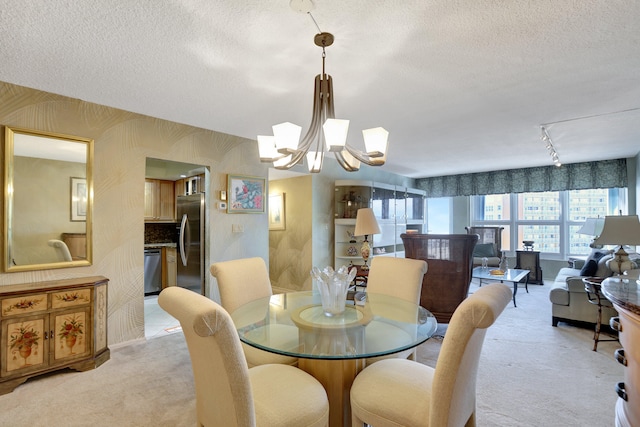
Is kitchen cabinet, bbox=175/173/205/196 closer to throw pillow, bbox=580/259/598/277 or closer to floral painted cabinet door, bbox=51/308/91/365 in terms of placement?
floral painted cabinet door, bbox=51/308/91/365

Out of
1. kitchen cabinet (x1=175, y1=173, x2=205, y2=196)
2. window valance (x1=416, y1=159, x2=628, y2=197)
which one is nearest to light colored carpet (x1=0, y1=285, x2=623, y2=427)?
kitchen cabinet (x1=175, y1=173, x2=205, y2=196)

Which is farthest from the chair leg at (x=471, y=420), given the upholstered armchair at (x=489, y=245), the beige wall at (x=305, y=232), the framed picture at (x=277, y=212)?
the upholstered armchair at (x=489, y=245)

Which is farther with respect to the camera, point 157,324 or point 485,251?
point 485,251

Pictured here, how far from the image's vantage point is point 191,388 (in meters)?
2.22

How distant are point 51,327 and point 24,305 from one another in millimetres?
248

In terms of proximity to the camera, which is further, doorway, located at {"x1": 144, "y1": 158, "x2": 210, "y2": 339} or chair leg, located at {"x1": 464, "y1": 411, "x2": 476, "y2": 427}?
doorway, located at {"x1": 144, "y1": 158, "x2": 210, "y2": 339}

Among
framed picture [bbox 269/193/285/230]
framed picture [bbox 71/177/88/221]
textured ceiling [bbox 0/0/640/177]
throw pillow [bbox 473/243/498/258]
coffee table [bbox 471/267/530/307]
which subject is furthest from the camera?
throw pillow [bbox 473/243/498/258]

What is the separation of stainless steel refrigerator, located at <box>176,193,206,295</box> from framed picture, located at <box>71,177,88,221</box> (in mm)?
1220

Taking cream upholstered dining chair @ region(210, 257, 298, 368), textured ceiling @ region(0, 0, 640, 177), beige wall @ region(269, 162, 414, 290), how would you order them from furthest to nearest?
Result: beige wall @ region(269, 162, 414, 290) < cream upholstered dining chair @ region(210, 257, 298, 368) < textured ceiling @ region(0, 0, 640, 177)

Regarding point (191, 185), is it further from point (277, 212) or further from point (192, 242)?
point (277, 212)

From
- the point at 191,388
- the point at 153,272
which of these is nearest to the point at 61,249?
the point at 191,388

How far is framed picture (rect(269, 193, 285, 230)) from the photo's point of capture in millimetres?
5465

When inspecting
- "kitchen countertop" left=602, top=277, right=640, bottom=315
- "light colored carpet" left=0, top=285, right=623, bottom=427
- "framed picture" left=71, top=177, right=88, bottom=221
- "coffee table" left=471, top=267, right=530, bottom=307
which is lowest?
"light colored carpet" left=0, top=285, right=623, bottom=427

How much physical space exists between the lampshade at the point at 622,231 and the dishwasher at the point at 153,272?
5463 mm
